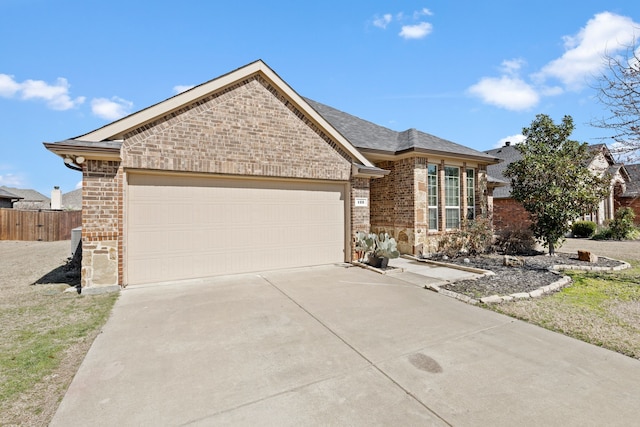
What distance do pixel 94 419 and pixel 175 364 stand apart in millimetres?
933

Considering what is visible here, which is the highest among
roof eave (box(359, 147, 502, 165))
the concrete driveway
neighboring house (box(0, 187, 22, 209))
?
roof eave (box(359, 147, 502, 165))

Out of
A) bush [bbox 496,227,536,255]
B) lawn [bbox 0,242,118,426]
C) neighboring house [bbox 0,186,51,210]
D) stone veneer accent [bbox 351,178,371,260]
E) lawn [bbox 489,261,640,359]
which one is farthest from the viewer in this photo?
neighboring house [bbox 0,186,51,210]

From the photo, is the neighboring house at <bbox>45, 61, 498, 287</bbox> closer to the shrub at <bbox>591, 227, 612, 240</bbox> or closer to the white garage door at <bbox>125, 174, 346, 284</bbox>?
the white garage door at <bbox>125, 174, 346, 284</bbox>

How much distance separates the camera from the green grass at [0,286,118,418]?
3.12 meters

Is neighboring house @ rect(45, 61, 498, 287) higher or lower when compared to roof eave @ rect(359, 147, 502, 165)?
lower

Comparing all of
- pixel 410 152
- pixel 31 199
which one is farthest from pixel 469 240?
pixel 31 199

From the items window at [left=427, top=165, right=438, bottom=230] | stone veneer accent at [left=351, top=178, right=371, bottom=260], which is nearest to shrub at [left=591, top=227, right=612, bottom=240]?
window at [left=427, top=165, right=438, bottom=230]

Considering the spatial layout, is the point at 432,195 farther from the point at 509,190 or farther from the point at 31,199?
the point at 31,199

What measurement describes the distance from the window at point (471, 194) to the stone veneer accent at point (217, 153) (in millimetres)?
5287

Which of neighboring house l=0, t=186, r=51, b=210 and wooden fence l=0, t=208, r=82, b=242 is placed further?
neighboring house l=0, t=186, r=51, b=210

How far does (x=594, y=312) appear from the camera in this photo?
5.19m

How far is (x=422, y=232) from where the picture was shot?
1083 cm

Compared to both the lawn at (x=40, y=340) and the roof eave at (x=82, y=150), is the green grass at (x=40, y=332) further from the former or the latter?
the roof eave at (x=82, y=150)

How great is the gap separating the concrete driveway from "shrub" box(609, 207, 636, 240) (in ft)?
62.3
